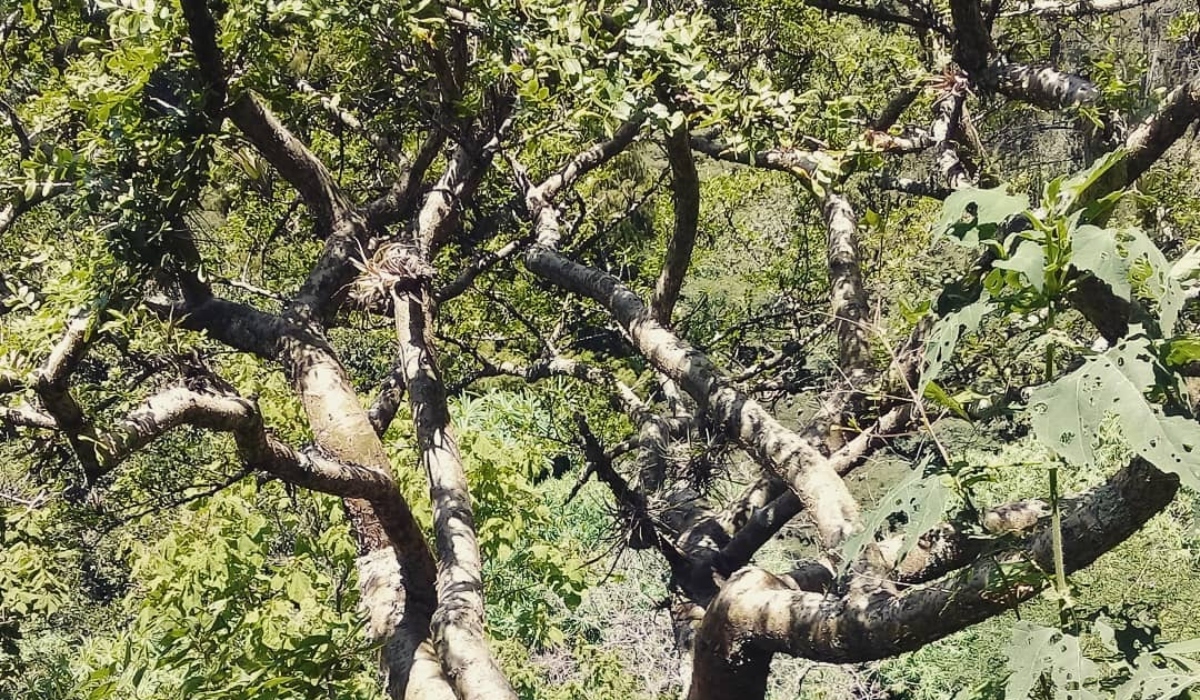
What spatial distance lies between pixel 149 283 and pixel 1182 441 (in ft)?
11.4

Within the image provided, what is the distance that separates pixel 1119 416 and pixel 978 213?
1.39 ft

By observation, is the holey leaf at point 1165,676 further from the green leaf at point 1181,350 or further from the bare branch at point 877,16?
the bare branch at point 877,16

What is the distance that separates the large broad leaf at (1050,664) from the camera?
50.6 inches

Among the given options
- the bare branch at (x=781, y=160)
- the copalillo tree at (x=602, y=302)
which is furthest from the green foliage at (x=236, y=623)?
the bare branch at (x=781, y=160)

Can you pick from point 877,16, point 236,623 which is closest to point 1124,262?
point 877,16

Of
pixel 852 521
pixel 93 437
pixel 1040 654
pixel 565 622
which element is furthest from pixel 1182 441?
pixel 565 622

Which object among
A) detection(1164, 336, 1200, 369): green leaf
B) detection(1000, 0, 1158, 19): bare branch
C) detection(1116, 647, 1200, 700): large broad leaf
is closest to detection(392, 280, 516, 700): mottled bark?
detection(1116, 647, 1200, 700): large broad leaf

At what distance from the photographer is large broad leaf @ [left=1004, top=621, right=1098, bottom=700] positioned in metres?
1.28

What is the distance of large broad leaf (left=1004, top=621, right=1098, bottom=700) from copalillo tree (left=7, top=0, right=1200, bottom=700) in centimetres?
8

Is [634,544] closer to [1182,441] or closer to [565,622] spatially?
[1182,441]

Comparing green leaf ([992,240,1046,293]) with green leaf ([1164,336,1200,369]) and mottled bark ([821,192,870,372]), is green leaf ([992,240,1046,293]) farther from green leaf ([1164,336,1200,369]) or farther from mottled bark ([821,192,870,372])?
mottled bark ([821,192,870,372])

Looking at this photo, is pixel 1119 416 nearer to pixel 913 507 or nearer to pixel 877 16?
pixel 913 507

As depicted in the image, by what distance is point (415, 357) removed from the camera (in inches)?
140

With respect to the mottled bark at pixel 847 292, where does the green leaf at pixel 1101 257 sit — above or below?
below
